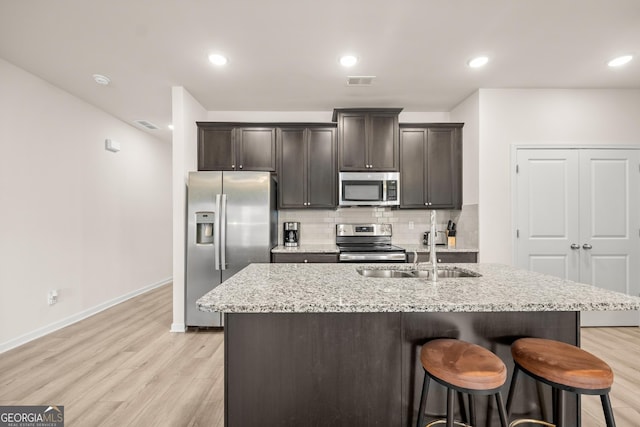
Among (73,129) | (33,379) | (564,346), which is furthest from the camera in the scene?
(73,129)

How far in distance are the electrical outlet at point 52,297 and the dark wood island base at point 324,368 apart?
3.11 metres

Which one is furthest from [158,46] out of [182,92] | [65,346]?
[65,346]

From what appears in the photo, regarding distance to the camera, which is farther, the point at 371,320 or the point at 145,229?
the point at 145,229

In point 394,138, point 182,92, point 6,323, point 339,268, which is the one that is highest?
point 182,92

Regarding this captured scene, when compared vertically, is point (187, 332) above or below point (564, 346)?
below

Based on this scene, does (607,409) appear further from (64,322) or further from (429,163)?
(64,322)

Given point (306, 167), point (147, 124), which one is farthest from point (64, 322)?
point (306, 167)

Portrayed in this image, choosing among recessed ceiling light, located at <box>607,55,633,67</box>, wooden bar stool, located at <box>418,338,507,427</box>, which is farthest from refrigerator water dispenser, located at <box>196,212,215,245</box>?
recessed ceiling light, located at <box>607,55,633,67</box>

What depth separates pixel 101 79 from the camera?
321 centimetres

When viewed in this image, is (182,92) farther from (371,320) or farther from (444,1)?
(371,320)

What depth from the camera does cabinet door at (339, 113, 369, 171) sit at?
151 inches

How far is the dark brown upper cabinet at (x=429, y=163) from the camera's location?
12.8 feet

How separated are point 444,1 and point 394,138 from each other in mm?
1839

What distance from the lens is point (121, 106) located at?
397cm
